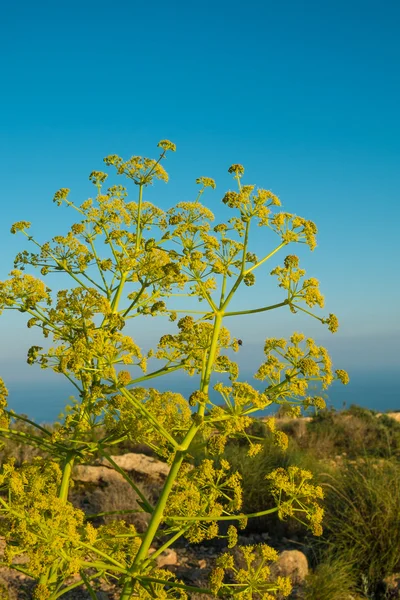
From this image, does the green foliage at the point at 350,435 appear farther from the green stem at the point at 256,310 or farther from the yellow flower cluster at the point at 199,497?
the green stem at the point at 256,310

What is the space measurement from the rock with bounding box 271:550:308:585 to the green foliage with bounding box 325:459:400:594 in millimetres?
544

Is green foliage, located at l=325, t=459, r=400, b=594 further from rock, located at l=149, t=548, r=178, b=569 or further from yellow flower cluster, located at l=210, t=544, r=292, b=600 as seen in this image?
yellow flower cluster, located at l=210, t=544, r=292, b=600

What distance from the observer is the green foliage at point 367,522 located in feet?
25.2

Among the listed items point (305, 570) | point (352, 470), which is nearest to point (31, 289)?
point (305, 570)

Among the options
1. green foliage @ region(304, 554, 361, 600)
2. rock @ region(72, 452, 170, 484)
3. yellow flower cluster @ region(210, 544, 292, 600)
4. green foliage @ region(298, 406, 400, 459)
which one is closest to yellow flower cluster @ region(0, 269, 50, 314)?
yellow flower cluster @ region(210, 544, 292, 600)

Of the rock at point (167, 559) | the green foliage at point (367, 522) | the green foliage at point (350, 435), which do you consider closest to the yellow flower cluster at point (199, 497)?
the green foliage at point (367, 522)

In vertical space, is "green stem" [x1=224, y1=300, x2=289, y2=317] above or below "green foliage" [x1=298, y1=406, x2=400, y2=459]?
above

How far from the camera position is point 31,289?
4109 millimetres

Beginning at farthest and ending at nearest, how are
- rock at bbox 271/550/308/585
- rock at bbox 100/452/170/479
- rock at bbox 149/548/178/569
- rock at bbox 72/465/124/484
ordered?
rock at bbox 100/452/170/479
rock at bbox 72/465/124/484
rock at bbox 149/548/178/569
rock at bbox 271/550/308/585

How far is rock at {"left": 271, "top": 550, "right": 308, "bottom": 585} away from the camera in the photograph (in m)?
7.40

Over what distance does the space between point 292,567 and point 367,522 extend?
143 centimetres

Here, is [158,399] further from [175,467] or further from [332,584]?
[332,584]

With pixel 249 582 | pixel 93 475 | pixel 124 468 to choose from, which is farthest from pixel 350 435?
pixel 249 582

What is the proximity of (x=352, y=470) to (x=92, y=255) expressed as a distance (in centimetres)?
707
